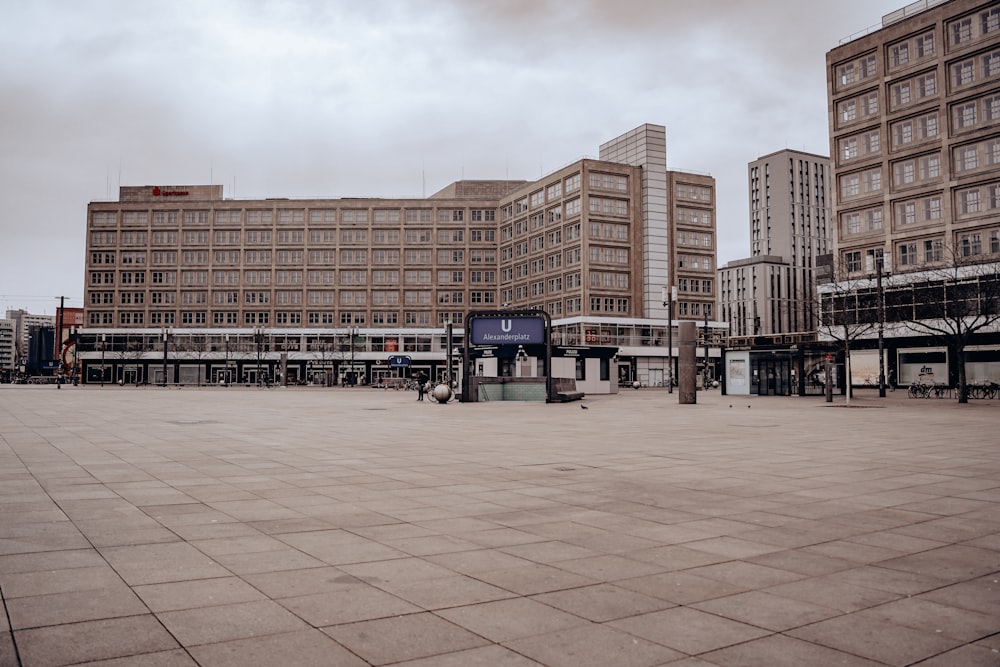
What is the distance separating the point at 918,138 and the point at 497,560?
6740 cm

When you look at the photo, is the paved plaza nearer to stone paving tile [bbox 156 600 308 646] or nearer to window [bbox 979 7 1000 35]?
stone paving tile [bbox 156 600 308 646]

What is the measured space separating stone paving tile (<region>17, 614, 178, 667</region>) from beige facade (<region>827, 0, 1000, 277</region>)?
62290mm

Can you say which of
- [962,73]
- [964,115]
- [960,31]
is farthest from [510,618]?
[960,31]

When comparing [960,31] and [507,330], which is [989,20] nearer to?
[960,31]

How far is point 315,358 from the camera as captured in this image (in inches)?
4166

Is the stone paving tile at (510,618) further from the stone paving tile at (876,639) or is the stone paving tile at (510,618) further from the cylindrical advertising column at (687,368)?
the cylindrical advertising column at (687,368)

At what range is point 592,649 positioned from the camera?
13.7 feet

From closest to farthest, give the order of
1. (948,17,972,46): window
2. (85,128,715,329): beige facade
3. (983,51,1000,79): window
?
(983,51,1000,79): window
(948,17,972,46): window
(85,128,715,329): beige facade

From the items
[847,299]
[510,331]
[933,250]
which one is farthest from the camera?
[933,250]

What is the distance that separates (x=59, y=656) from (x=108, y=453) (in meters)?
11.0

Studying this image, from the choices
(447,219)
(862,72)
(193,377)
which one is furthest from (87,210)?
(862,72)

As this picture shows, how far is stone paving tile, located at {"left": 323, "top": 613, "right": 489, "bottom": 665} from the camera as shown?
409 cm

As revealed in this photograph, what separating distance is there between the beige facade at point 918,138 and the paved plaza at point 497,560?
54063 mm

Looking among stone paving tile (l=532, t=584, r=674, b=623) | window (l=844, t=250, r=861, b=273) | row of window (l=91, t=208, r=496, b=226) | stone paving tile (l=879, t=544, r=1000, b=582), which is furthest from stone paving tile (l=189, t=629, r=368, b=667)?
row of window (l=91, t=208, r=496, b=226)
